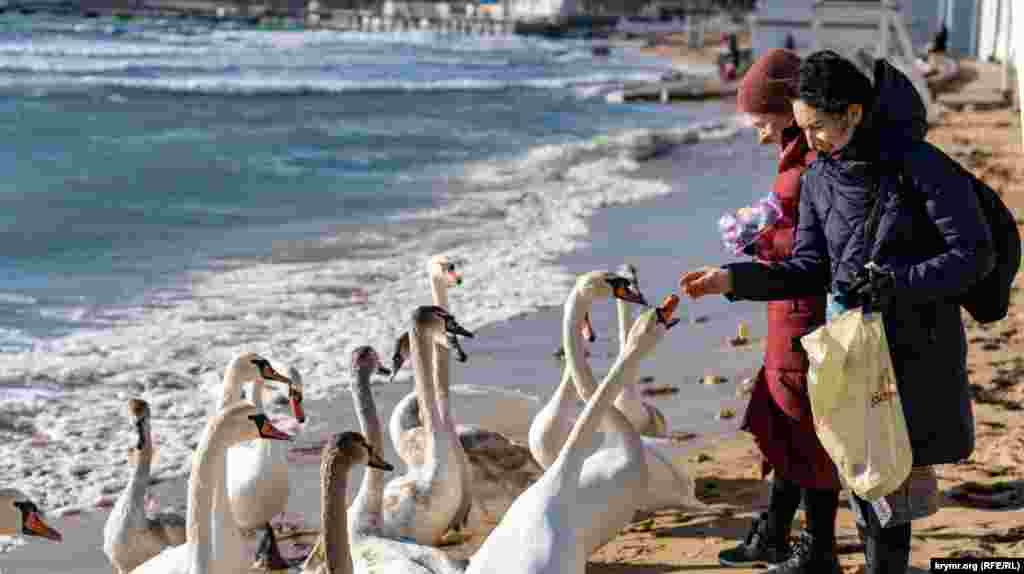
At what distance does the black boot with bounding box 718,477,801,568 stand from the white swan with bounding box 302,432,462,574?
1063 millimetres

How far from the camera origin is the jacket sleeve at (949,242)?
13.4 feet

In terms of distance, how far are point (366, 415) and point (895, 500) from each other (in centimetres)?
315

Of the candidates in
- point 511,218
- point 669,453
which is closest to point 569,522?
point 669,453

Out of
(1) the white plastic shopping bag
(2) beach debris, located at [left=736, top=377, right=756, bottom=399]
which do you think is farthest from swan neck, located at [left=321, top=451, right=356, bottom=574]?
(2) beach debris, located at [left=736, top=377, right=756, bottom=399]

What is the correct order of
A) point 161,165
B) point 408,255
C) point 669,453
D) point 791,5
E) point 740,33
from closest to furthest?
point 669,453 < point 408,255 < point 161,165 < point 791,5 < point 740,33

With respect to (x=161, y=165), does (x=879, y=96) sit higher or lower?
higher

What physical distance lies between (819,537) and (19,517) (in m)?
2.80

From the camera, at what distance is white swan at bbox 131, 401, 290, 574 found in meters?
5.33

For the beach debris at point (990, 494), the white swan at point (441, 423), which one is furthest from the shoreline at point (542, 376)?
the beach debris at point (990, 494)

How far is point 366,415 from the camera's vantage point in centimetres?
698

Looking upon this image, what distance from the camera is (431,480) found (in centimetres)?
632

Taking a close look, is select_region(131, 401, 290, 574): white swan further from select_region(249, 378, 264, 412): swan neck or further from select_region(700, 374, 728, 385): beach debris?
select_region(700, 374, 728, 385): beach debris

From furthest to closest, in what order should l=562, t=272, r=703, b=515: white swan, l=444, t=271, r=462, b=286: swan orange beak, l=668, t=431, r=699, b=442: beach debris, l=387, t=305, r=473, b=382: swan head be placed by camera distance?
l=444, t=271, r=462, b=286: swan orange beak
l=668, t=431, r=699, b=442: beach debris
l=387, t=305, r=473, b=382: swan head
l=562, t=272, r=703, b=515: white swan

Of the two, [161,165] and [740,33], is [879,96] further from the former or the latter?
[740,33]
